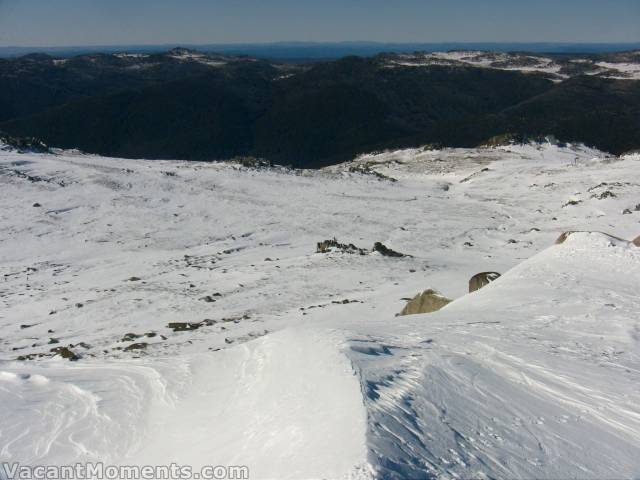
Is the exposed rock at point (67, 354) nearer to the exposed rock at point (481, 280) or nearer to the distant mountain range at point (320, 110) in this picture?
the exposed rock at point (481, 280)

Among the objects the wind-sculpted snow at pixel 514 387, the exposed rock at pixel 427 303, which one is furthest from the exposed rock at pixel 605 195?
the exposed rock at pixel 427 303

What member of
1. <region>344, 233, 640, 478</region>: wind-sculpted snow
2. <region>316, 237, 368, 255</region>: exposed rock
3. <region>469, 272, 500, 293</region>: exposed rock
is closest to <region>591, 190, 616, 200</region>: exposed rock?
<region>316, 237, 368, 255</region>: exposed rock

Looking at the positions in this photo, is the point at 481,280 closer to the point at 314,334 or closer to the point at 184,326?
the point at 314,334

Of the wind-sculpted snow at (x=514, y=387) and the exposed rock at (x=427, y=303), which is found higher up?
the wind-sculpted snow at (x=514, y=387)

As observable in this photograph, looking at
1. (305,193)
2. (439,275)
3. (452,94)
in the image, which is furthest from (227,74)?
(439,275)

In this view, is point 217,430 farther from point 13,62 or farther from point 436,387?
point 13,62

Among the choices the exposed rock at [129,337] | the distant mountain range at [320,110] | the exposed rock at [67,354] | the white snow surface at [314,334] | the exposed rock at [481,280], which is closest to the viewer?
the white snow surface at [314,334]
